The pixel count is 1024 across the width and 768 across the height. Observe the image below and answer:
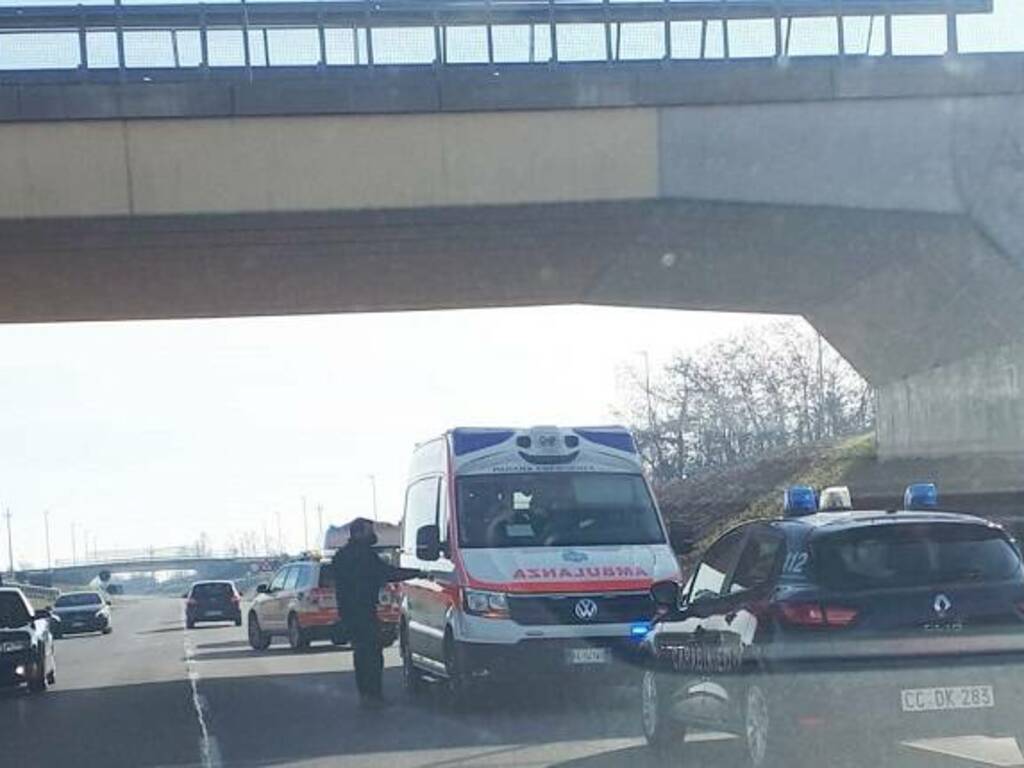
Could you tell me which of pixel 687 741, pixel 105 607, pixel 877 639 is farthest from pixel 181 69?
pixel 105 607

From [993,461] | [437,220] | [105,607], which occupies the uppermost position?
[437,220]

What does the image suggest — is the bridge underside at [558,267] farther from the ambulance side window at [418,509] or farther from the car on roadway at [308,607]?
the car on roadway at [308,607]

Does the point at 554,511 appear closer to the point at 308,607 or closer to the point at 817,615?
the point at 817,615

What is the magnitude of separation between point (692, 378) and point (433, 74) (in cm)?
4007

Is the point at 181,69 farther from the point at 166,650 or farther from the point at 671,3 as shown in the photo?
the point at 166,650

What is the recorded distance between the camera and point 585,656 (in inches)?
616

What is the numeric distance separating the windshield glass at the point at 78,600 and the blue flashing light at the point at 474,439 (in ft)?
113

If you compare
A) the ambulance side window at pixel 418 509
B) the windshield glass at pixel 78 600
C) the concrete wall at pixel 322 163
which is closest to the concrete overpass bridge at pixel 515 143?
the concrete wall at pixel 322 163

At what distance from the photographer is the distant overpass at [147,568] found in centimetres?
14475

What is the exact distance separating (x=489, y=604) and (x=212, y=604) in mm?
33184

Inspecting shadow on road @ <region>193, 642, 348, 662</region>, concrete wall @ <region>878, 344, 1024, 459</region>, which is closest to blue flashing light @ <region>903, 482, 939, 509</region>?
concrete wall @ <region>878, 344, 1024, 459</region>

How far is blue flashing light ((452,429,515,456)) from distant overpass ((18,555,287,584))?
12272 centimetres

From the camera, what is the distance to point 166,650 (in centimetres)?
3259

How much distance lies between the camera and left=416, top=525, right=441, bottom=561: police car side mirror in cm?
1669
